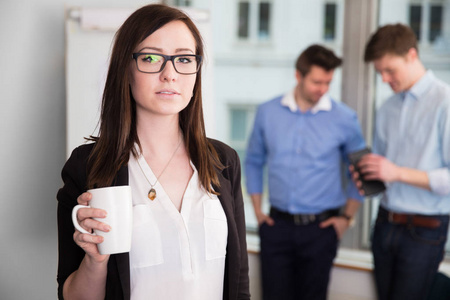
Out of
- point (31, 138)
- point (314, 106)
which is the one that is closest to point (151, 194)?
point (31, 138)

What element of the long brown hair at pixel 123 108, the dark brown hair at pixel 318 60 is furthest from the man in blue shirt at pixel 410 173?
the long brown hair at pixel 123 108

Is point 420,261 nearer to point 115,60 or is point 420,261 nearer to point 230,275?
point 230,275

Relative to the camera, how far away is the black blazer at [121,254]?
3.46 ft

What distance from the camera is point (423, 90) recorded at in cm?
231

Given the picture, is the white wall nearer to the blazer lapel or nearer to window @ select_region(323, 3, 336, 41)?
window @ select_region(323, 3, 336, 41)

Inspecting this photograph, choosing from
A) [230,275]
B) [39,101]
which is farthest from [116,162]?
[39,101]

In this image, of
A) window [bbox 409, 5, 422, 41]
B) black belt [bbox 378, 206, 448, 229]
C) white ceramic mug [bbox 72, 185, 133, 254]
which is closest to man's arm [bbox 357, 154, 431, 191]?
black belt [bbox 378, 206, 448, 229]

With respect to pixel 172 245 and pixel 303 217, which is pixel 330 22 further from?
pixel 172 245

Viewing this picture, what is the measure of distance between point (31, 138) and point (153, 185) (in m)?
1.53

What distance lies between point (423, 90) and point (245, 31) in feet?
4.52

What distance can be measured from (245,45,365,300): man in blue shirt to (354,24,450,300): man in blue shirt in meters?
0.31

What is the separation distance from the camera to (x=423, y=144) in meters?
2.26

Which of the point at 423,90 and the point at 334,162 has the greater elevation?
the point at 423,90

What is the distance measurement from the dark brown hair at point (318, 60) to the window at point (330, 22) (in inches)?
16.7
